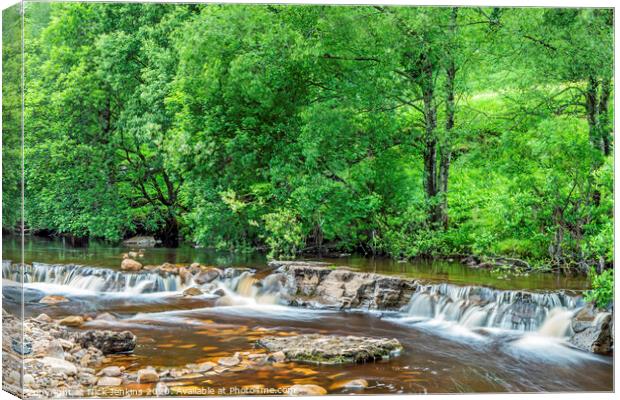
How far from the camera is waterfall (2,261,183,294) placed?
783 centimetres

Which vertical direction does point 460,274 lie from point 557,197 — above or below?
below

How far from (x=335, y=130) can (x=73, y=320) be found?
3.37 meters

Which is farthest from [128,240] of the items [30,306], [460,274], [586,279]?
[586,279]

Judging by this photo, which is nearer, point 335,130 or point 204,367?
point 204,367

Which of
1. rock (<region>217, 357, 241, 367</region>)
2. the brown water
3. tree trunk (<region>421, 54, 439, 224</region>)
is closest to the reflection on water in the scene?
the brown water

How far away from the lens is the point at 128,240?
8.93m

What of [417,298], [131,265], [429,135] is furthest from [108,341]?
[429,135]

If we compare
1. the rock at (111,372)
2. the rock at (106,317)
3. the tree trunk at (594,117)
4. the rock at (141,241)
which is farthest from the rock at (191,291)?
the tree trunk at (594,117)

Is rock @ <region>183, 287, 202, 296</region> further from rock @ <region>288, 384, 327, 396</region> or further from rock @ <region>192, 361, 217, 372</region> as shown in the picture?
rock @ <region>288, 384, 327, 396</region>

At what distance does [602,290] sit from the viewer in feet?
26.2

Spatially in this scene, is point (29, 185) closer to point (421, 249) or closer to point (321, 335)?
point (321, 335)

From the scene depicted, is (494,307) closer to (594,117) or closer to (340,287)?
(340,287)

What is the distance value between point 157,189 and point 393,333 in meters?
3.02

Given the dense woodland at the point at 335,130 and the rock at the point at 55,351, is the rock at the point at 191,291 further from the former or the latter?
the rock at the point at 55,351
